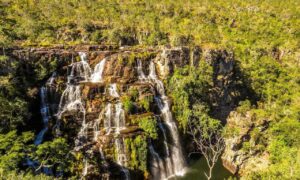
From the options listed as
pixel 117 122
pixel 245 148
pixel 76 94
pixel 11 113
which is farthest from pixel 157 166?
pixel 11 113

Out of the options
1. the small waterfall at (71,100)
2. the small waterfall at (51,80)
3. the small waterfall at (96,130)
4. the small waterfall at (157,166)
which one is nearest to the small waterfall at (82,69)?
the small waterfall at (51,80)

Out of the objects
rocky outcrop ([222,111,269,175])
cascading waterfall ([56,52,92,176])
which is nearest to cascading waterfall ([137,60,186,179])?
rocky outcrop ([222,111,269,175])

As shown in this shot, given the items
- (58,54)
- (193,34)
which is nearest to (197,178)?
(58,54)

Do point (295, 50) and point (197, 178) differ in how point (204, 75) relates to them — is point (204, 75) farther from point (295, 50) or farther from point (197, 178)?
point (295, 50)

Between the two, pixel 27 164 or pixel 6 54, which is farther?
pixel 6 54

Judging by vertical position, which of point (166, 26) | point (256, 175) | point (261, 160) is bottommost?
point (256, 175)

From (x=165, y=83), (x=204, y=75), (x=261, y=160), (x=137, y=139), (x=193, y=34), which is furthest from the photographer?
(x=193, y=34)

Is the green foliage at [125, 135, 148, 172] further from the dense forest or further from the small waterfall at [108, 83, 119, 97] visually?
the small waterfall at [108, 83, 119, 97]
